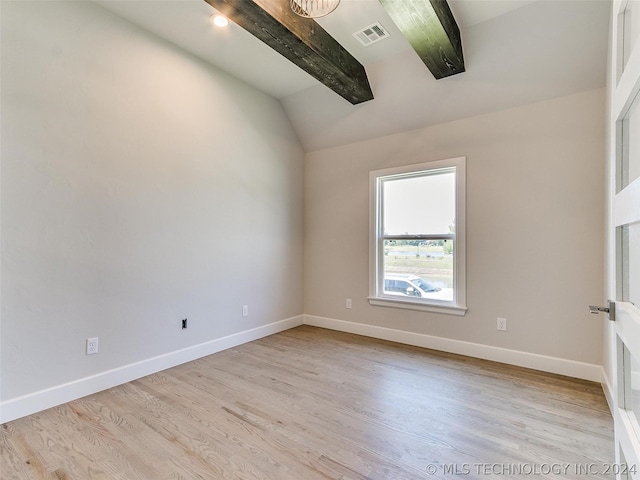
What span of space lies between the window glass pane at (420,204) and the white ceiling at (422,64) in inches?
24.4

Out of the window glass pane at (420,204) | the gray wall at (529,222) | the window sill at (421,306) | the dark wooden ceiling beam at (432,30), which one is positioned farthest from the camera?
the window glass pane at (420,204)

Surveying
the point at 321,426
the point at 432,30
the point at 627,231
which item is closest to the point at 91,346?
the point at 321,426

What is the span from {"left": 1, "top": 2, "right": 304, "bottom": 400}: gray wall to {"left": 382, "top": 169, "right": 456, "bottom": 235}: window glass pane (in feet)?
5.34

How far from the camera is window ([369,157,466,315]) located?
10.6ft

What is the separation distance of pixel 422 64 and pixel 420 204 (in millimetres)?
1420

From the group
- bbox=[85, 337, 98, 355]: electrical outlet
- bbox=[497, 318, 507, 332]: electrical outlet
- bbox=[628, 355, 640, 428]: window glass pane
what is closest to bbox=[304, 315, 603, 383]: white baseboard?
bbox=[497, 318, 507, 332]: electrical outlet

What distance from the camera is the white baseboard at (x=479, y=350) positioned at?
2.62m

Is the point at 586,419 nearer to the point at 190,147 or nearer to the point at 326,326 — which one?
the point at 326,326

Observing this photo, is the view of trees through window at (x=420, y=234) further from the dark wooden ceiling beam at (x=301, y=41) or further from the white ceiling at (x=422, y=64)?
the dark wooden ceiling beam at (x=301, y=41)

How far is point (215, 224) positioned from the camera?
3.25 m

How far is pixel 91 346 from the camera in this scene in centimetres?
234

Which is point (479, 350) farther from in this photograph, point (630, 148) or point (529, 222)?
point (630, 148)

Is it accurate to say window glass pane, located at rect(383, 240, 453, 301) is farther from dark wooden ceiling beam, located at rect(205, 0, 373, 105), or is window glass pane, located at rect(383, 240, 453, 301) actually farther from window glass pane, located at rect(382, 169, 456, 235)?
dark wooden ceiling beam, located at rect(205, 0, 373, 105)

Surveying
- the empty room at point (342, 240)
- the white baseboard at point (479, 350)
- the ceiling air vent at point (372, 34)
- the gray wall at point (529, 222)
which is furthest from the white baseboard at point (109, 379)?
the ceiling air vent at point (372, 34)
